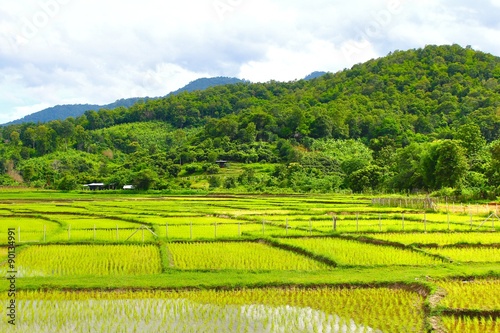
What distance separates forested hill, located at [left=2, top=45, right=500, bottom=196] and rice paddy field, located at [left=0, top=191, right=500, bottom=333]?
3036cm

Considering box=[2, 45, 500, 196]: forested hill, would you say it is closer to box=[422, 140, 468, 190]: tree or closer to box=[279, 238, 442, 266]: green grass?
box=[422, 140, 468, 190]: tree

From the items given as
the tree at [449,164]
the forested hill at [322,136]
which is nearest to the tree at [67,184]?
the forested hill at [322,136]

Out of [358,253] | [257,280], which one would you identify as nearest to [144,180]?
[358,253]

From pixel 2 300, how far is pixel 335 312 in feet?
27.5

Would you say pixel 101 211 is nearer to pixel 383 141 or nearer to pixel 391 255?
pixel 391 255

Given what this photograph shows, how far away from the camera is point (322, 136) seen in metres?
102

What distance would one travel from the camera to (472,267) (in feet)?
51.9

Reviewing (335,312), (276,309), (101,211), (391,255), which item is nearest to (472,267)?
(391,255)

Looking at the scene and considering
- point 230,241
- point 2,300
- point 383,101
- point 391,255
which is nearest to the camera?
point 2,300

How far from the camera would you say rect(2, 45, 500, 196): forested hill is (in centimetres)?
6488

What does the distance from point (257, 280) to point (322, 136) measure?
89.8m

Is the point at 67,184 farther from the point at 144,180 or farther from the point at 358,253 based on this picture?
the point at 358,253

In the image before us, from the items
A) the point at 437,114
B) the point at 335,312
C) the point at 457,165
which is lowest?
the point at 335,312

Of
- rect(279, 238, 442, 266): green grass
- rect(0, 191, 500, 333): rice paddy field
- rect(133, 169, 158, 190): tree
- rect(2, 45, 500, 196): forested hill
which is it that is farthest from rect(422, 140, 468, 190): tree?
rect(133, 169, 158, 190): tree
